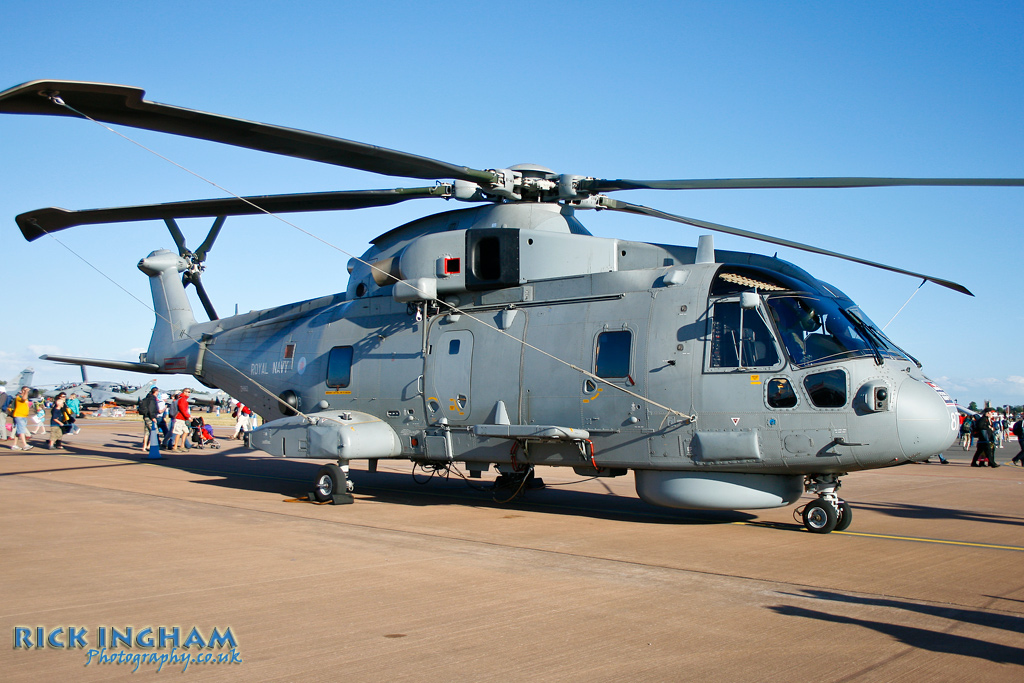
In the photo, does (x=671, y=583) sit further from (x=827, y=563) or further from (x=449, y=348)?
(x=449, y=348)

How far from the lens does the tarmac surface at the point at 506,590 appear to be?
4.27 meters

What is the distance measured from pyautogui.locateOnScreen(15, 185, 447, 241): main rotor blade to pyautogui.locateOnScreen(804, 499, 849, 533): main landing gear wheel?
630cm

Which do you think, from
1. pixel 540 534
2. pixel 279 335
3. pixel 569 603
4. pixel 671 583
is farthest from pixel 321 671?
pixel 279 335

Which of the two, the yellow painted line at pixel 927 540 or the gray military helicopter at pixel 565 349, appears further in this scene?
the gray military helicopter at pixel 565 349

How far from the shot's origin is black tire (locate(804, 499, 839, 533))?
8.86m

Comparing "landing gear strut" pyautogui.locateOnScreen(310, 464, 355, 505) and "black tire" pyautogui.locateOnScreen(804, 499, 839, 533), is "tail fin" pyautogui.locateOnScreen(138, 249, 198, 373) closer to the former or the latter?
"landing gear strut" pyautogui.locateOnScreen(310, 464, 355, 505)

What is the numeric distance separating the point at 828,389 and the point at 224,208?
9.10m

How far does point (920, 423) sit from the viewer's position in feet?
26.9

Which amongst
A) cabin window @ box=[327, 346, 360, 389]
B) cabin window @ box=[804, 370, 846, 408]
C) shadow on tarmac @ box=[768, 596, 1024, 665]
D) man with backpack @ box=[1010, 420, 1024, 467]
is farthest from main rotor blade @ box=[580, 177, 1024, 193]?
man with backpack @ box=[1010, 420, 1024, 467]

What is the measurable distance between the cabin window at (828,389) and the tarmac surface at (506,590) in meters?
1.55

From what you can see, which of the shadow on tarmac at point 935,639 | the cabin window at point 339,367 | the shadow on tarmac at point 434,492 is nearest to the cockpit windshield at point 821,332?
the shadow on tarmac at point 434,492

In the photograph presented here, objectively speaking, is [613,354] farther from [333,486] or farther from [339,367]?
[339,367]

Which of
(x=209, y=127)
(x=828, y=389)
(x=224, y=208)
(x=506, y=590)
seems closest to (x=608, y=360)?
(x=828, y=389)

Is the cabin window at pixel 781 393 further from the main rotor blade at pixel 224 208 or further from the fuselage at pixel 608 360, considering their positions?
the main rotor blade at pixel 224 208
